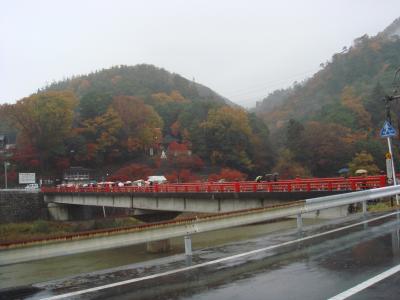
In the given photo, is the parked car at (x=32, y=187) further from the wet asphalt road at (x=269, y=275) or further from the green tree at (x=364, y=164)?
the wet asphalt road at (x=269, y=275)

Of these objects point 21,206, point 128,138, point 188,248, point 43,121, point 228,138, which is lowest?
point 21,206

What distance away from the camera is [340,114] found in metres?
106

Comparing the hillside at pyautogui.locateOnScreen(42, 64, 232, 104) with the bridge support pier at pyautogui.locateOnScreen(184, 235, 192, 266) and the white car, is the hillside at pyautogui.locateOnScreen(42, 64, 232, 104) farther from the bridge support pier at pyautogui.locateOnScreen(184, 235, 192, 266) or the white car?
the bridge support pier at pyautogui.locateOnScreen(184, 235, 192, 266)

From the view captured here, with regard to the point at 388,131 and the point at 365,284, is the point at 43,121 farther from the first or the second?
the point at 365,284

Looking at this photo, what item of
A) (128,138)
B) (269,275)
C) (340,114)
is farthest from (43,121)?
(269,275)

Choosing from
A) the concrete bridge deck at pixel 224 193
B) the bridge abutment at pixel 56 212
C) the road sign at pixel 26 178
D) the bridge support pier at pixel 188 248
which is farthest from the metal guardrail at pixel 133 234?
the road sign at pixel 26 178

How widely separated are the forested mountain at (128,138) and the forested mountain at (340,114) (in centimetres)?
1147

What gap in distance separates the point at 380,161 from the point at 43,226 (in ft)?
198

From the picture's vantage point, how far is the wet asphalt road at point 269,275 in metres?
6.46

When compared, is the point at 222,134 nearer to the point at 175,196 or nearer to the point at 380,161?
the point at 380,161

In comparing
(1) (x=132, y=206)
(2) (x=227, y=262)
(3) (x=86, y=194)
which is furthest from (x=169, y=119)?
(2) (x=227, y=262)

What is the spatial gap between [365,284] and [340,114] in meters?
→ 105

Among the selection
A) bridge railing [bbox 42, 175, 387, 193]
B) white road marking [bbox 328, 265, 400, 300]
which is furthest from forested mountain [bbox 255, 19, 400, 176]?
white road marking [bbox 328, 265, 400, 300]

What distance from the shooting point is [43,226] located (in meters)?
53.1
